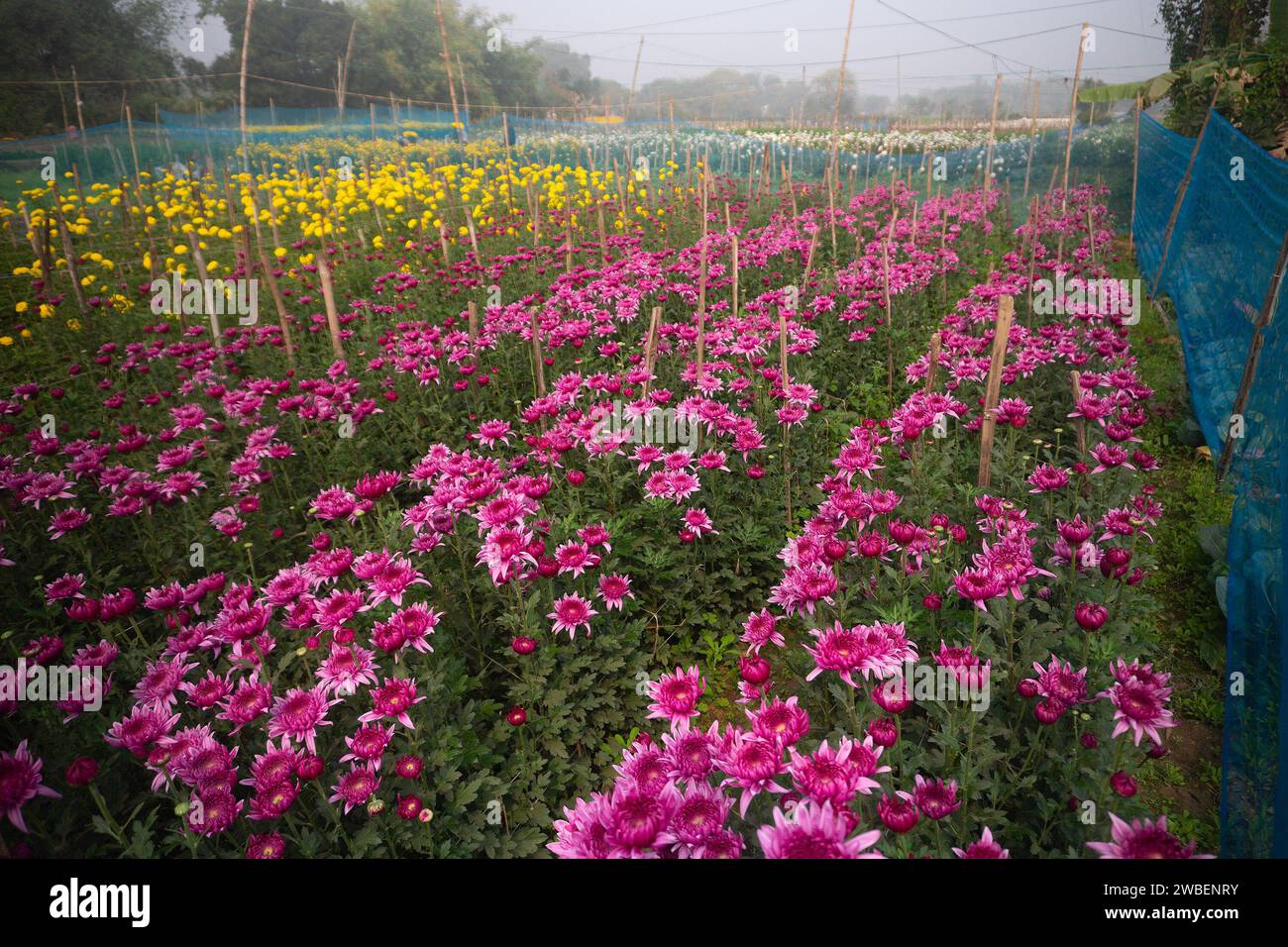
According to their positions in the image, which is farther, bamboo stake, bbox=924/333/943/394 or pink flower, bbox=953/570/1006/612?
bamboo stake, bbox=924/333/943/394

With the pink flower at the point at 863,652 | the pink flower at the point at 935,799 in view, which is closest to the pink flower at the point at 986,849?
the pink flower at the point at 935,799

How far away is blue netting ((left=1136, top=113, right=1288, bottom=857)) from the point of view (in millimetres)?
1979

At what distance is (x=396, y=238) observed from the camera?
970 cm

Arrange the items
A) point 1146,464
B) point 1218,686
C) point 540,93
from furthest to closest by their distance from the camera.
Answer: point 540,93 < point 1218,686 < point 1146,464

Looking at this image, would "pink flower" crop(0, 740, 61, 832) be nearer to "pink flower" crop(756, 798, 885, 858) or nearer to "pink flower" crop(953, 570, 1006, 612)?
"pink flower" crop(756, 798, 885, 858)

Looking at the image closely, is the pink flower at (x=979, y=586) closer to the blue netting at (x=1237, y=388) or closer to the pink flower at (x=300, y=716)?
the blue netting at (x=1237, y=388)

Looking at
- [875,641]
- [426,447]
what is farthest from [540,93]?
[875,641]

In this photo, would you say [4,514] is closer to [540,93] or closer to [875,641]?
[875,641]

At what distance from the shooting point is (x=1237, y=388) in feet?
13.9

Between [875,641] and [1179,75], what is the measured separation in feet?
51.8

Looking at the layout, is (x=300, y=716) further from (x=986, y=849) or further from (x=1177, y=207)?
(x=1177, y=207)

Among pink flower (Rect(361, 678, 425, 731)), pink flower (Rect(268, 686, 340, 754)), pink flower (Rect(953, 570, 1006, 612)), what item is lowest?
pink flower (Rect(268, 686, 340, 754))

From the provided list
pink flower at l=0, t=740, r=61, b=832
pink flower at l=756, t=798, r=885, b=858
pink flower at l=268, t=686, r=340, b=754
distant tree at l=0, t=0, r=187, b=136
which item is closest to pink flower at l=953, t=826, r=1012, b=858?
pink flower at l=756, t=798, r=885, b=858

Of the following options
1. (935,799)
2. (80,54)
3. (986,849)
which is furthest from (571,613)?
(80,54)
